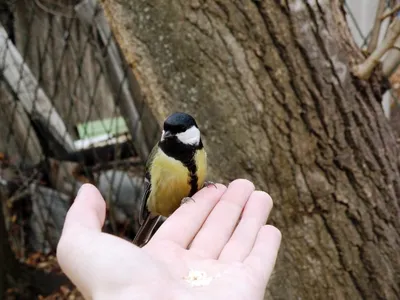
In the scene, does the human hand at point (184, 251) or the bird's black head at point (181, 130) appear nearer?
the human hand at point (184, 251)

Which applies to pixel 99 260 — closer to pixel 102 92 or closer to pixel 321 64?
pixel 321 64

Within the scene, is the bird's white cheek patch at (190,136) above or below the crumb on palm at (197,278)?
above

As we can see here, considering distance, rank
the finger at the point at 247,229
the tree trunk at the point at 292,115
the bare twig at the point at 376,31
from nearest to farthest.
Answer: the finger at the point at 247,229 < the tree trunk at the point at 292,115 < the bare twig at the point at 376,31

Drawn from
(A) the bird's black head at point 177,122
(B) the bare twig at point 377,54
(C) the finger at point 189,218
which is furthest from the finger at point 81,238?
(B) the bare twig at point 377,54

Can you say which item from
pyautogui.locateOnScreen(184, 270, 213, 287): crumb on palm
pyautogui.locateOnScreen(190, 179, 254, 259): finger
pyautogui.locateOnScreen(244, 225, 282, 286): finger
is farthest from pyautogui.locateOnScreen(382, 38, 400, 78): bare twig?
pyautogui.locateOnScreen(184, 270, 213, 287): crumb on palm

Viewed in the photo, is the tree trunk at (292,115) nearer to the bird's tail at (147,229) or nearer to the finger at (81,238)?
the bird's tail at (147,229)

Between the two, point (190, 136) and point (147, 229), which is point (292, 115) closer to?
point (190, 136)

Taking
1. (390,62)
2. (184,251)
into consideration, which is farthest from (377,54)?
(184,251)
